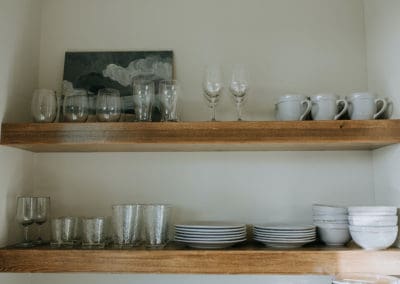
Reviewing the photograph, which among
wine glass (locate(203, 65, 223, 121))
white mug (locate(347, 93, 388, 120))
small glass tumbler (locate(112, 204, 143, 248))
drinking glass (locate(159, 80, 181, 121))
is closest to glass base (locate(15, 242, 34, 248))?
small glass tumbler (locate(112, 204, 143, 248))

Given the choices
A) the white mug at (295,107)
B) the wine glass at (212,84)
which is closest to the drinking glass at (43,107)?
the wine glass at (212,84)

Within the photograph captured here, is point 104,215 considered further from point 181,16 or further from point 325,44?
point 325,44

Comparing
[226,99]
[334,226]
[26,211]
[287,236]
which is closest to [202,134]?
[226,99]

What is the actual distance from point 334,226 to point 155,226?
0.65 m

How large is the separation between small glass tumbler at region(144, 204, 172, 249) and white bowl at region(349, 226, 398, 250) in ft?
2.24

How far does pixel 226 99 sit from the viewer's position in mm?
1631

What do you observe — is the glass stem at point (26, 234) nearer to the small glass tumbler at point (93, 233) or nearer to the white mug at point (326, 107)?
the small glass tumbler at point (93, 233)

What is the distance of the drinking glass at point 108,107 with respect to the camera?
144 centimetres

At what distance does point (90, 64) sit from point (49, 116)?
333 mm

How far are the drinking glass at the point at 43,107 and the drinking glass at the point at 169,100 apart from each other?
418 mm

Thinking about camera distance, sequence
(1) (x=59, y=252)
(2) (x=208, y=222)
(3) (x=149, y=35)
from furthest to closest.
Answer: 1. (3) (x=149, y=35)
2. (2) (x=208, y=222)
3. (1) (x=59, y=252)

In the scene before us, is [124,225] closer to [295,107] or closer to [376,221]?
[295,107]

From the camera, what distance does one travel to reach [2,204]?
4.54 feet

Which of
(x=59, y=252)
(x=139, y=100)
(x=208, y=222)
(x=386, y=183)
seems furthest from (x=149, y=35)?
A: (x=386, y=183)
